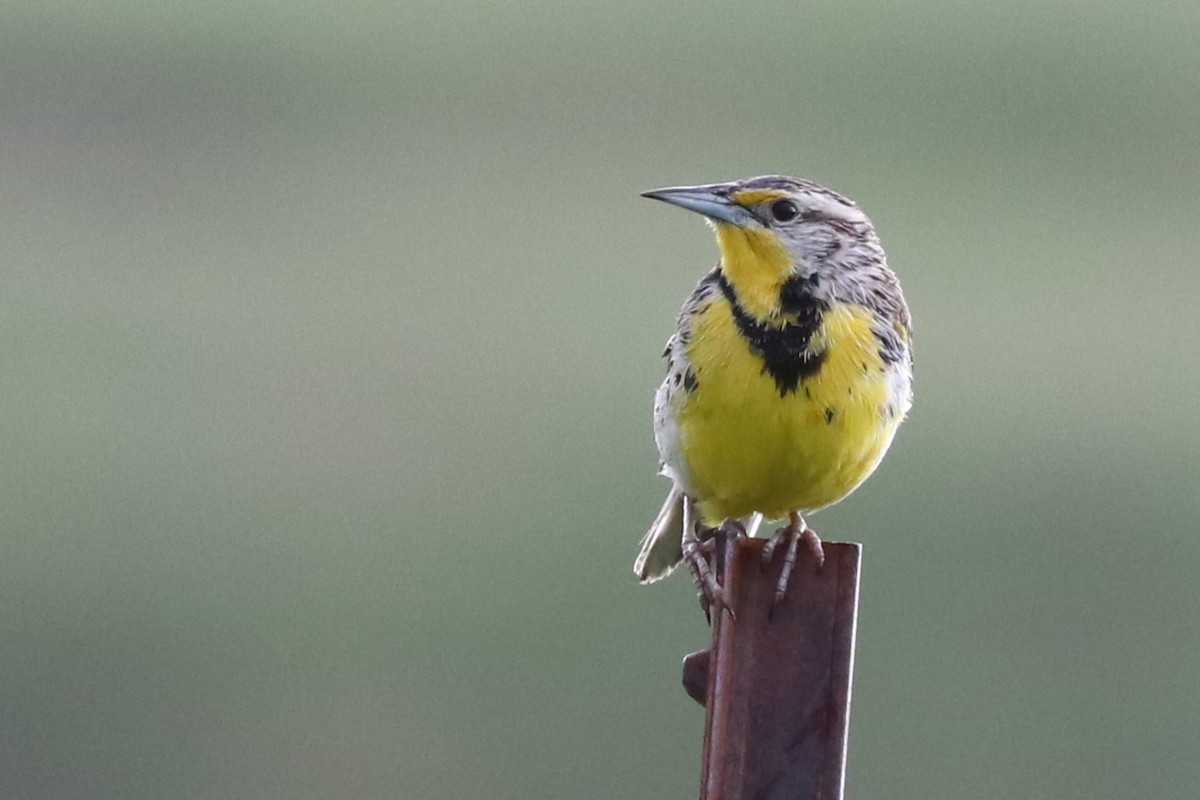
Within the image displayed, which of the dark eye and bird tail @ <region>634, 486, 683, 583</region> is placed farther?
the dark eye

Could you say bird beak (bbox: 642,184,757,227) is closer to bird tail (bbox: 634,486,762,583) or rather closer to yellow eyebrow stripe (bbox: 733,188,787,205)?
yellow eyebrow stripe (bbox: 733,188,787,205)

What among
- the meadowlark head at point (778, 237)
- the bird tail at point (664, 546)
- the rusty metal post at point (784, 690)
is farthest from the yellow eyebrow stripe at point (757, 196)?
the rusty metal post at point (784, 690)

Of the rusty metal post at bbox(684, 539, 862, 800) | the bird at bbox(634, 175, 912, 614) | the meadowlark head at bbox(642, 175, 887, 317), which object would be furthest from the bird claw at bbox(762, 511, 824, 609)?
the meadowlark head at bbox(642, 175, 887, 317)

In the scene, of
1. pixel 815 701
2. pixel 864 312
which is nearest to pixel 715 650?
pixel 815 701

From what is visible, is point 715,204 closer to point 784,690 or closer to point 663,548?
point 663,548

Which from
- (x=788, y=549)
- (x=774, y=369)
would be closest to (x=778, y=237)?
(x=774, y=369)

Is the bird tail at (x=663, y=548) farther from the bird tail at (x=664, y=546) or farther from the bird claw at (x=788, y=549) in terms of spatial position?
the bird claw at (x=788, y=549)
